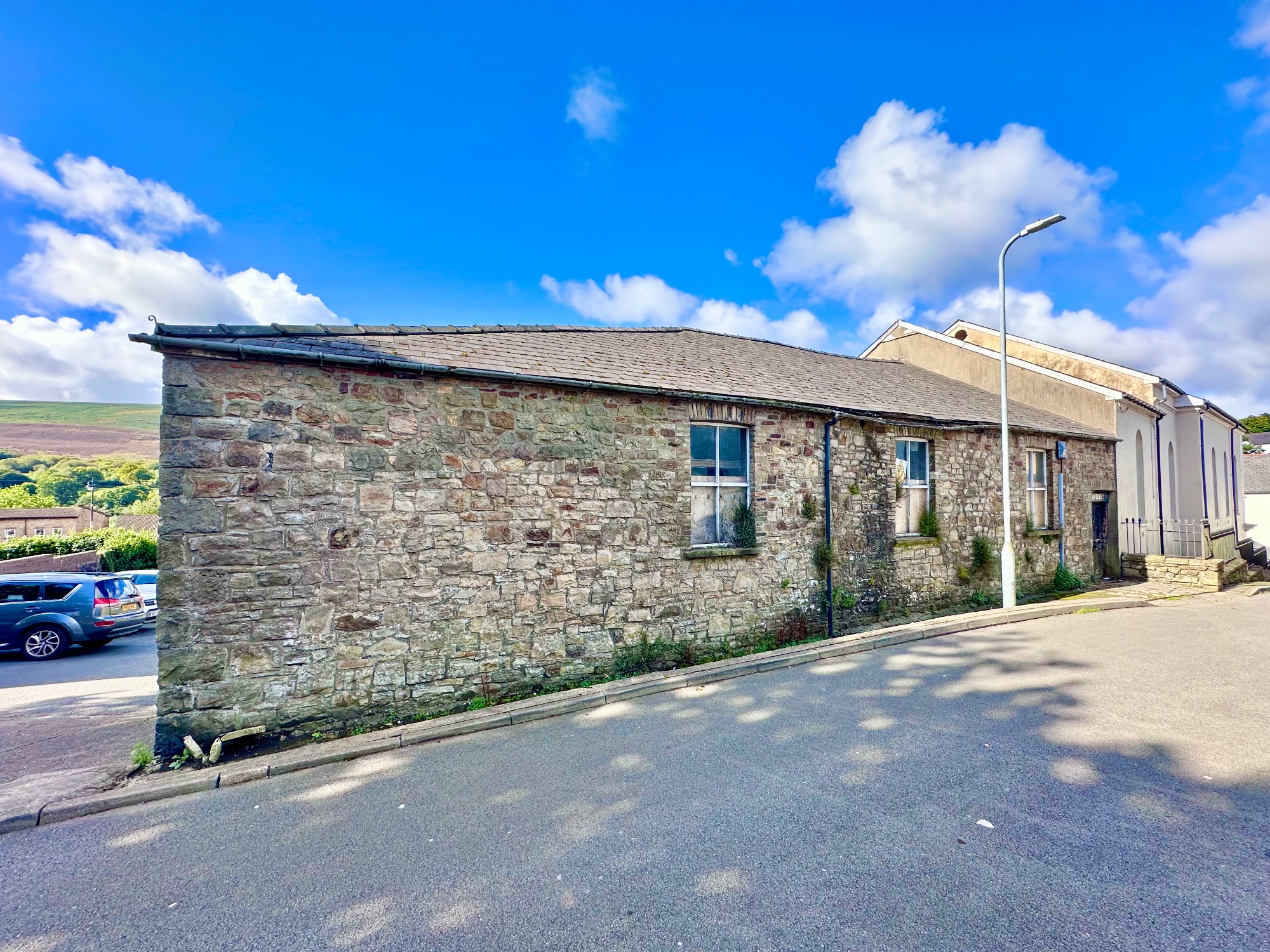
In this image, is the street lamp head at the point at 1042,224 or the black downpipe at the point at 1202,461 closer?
the street lamp head at the point at 1042,224

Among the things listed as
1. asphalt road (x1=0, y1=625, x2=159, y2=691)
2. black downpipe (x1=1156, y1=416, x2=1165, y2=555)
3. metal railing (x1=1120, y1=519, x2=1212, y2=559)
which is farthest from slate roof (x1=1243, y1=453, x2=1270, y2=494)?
asphalt road (x1=0, y1=625, x2=159, y2=691)

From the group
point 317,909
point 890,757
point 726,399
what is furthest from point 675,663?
point 317,909

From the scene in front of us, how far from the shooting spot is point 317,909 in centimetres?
313

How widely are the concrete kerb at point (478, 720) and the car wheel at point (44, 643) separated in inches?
410

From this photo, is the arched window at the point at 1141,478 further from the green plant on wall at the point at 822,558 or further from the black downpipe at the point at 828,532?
the green plant on wall at the point at 822,558

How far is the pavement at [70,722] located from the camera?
4.91 metres

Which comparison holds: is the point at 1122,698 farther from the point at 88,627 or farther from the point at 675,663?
the point at 88,627

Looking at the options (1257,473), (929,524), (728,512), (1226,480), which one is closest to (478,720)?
(728,512)

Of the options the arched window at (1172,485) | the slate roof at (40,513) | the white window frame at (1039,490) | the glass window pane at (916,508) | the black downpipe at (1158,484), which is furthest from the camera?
the slate roof at (40,513)

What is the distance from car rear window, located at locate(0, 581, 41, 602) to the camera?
37.7ft

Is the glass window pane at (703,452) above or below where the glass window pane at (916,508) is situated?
above

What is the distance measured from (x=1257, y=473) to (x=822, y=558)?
4190 centimetres

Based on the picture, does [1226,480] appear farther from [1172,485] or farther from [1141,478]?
[1141,478]

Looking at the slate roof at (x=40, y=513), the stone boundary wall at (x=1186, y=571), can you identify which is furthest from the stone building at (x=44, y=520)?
the stone boundary wall at (x=1186, y=571)
